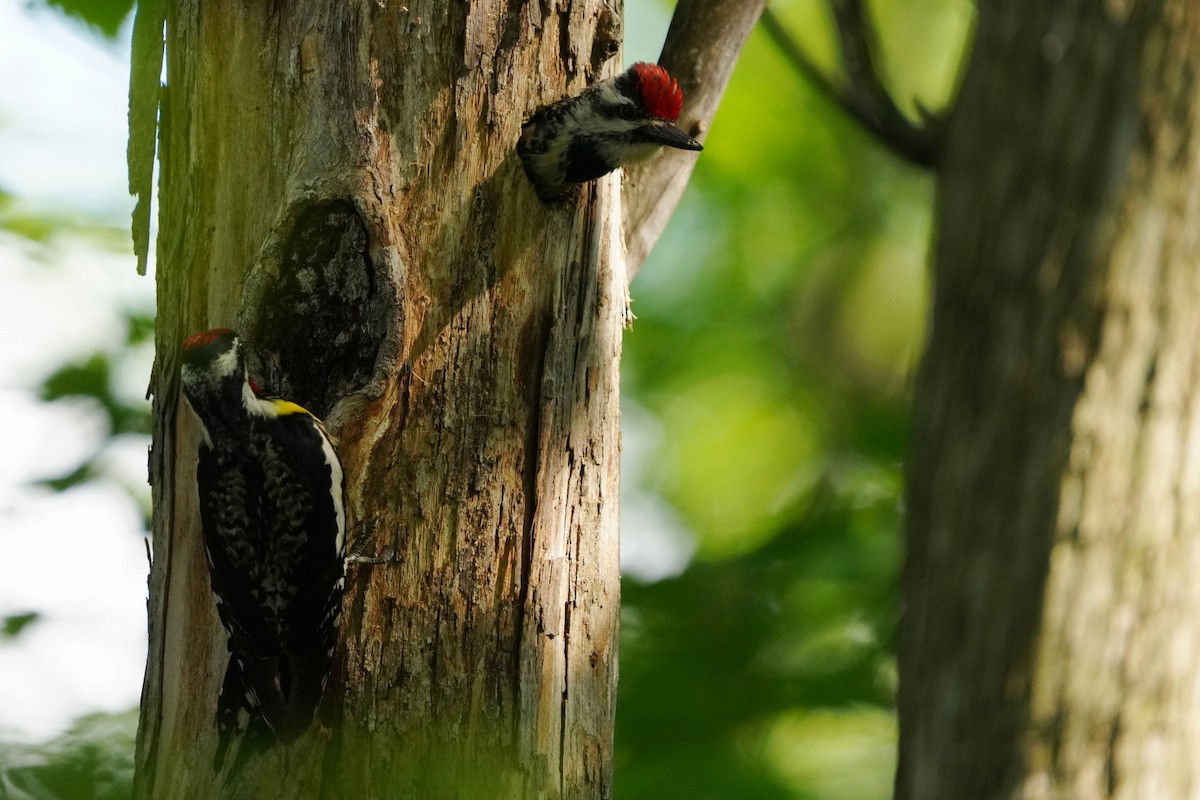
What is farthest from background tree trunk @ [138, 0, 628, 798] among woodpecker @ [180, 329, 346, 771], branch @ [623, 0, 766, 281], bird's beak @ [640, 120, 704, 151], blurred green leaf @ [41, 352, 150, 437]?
blurred green leaf @ [41, 352, 150, 437]

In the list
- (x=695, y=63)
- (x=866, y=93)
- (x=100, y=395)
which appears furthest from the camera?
(x=100, y=395)

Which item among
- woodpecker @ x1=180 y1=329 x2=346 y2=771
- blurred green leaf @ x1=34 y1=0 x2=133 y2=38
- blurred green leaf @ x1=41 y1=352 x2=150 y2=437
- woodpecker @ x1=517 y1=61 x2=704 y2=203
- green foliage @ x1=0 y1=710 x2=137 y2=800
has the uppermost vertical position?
blurred green leaf @ x1=34 y1=0 x2=133 y2=38

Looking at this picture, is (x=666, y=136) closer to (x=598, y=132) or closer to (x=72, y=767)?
(x=598, y=132)

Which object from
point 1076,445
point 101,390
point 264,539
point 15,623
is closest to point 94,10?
point 264,539

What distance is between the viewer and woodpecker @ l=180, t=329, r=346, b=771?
2.56 meters

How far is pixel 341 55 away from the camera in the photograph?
2676mm

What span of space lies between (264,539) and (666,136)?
144 cm

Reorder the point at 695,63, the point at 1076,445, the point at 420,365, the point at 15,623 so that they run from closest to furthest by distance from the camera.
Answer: the point at 1076,445 < the point at 420,365 < the point at 695,63 < the point at 15,623

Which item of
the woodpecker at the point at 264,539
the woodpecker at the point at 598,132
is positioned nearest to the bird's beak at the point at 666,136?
the woodpecker at the point at 598,132

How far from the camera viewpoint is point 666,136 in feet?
9.57

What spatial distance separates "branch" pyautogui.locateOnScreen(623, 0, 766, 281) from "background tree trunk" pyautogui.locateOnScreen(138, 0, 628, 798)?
2.00 ft

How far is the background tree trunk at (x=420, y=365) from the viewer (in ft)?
8.13

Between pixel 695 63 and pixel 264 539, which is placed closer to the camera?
pixel 264 539

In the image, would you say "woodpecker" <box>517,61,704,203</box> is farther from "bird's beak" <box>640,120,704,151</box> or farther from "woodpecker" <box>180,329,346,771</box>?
"woodpecker" <box>180,329,346,771</box>
